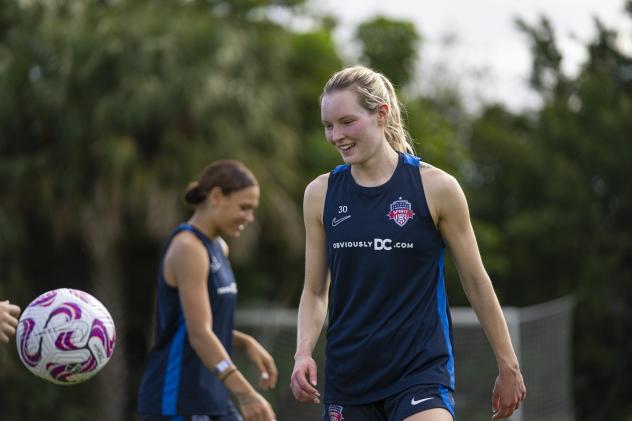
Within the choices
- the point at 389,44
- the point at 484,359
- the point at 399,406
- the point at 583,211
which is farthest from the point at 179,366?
the point at 389,44

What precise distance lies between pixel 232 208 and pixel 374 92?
1.67 meters

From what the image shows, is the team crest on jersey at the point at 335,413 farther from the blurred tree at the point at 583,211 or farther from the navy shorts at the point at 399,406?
the blurred tree at the point at 583,211

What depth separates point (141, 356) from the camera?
17.6 metres

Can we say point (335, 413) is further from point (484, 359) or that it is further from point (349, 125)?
point (484, 359)

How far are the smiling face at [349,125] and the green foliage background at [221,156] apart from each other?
10.4 m

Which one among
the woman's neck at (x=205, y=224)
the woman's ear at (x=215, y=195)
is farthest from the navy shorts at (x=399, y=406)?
the woman's ear at (x=215, y=195)

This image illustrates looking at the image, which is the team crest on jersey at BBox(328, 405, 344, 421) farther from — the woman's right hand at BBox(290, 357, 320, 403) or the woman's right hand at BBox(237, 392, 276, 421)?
the woman's right hand at BBox(237, 392, 276, 421)

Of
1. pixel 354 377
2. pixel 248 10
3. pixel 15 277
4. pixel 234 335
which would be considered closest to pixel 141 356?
pixel 15 277

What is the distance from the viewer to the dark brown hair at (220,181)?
5.79m

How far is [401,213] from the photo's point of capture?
4.29 m

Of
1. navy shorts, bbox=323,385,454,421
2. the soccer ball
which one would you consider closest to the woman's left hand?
the soccer ball

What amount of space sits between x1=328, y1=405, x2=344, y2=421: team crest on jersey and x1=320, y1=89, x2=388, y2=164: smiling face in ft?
3.37

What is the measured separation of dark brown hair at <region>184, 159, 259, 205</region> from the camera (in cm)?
579

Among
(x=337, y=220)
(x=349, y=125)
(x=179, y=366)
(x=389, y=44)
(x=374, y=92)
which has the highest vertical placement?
(x=389, y=44)
